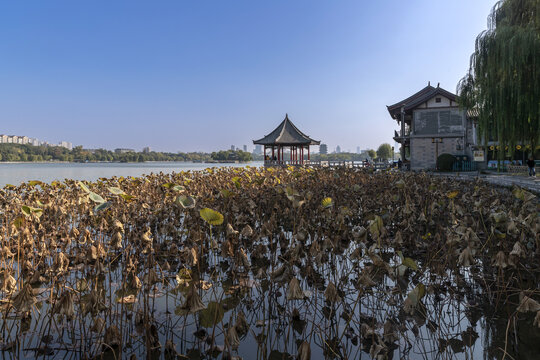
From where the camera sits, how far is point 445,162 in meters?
23.9

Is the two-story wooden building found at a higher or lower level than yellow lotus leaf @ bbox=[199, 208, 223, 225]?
higher

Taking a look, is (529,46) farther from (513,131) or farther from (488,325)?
(488,325)

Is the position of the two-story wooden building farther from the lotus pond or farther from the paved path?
the lotus pond

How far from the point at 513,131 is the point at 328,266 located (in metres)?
8.86

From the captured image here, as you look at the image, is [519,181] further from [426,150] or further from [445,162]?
[426,150]

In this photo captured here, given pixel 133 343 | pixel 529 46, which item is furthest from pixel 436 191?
pixel 133 343

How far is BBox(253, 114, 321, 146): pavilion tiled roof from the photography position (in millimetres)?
27906

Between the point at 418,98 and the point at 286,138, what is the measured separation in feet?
35.0

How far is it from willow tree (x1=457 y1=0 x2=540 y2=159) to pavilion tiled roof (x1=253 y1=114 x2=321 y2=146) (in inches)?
668

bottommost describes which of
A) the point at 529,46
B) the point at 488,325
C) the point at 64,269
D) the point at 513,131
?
the point at 488,325

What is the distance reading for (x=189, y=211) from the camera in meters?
6.39

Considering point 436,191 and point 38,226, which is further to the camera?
point 436,191

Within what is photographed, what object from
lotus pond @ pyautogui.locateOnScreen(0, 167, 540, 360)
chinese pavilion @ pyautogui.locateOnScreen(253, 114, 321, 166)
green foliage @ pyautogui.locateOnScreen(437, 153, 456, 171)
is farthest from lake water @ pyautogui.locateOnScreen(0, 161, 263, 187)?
green foliage @ pyautogui.locateOnScreen(437, 153, 456, 171)

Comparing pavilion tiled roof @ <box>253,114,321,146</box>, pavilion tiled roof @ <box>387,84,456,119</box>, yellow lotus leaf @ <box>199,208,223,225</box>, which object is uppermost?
pavilion tiled roof @ <box>387,84,456,119</box>
